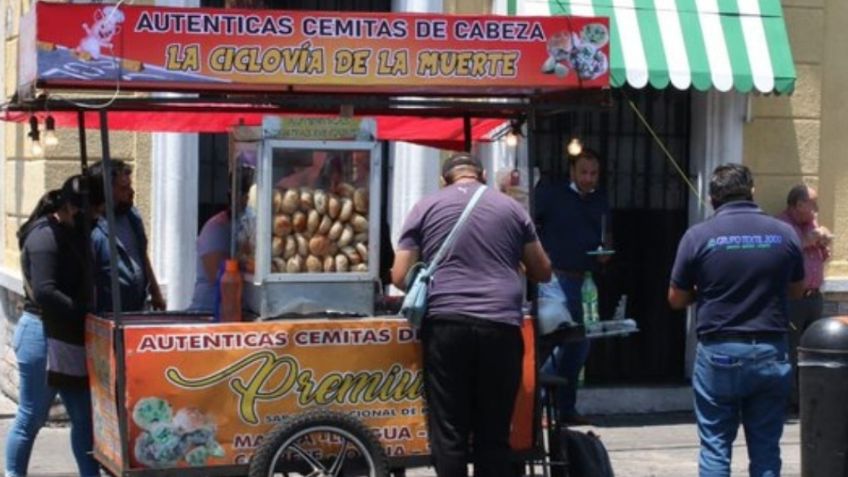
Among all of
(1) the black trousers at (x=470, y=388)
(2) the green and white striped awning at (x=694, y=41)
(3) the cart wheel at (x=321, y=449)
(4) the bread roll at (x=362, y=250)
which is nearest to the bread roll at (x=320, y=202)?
(4) the bread roll at (x=362, y=250)

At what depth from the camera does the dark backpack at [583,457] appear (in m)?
7.80

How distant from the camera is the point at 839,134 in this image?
39.7 feet

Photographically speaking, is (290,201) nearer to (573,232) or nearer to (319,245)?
(319,245)

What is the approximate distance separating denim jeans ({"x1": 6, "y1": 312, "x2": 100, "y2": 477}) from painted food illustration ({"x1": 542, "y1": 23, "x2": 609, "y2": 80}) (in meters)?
2.74

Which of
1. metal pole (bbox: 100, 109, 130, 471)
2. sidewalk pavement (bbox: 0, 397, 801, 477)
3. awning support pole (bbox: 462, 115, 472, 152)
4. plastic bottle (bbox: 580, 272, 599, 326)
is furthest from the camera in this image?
plastic bottle (bbox: 580, 272, 599, 326)

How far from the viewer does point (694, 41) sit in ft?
36.7

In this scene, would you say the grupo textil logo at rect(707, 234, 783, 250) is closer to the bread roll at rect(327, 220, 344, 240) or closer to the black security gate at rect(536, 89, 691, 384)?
the bread roll at rect(327, 220, 344, 240)

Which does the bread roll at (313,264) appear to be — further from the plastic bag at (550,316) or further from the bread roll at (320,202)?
the plastic bag at (550,316)

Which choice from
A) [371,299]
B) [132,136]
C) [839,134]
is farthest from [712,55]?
[371,299]

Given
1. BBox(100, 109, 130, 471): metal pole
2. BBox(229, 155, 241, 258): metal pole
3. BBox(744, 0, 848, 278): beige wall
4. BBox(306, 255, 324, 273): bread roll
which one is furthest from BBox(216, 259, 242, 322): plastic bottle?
BBox(744, 0, 848, 278): beige wall

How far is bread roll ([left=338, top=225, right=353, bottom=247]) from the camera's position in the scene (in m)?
7.36

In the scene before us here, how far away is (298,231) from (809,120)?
5.83 m

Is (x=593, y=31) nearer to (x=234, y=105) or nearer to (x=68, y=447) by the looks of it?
(x=234, y=105)

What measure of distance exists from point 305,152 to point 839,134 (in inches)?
237
